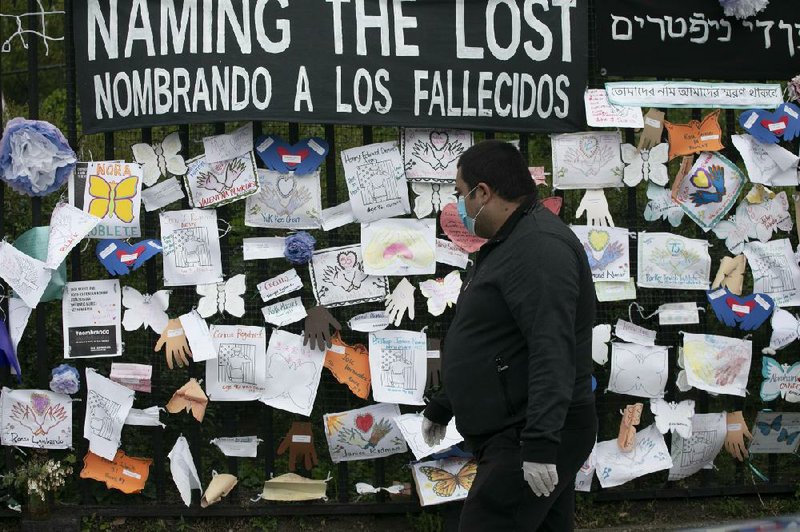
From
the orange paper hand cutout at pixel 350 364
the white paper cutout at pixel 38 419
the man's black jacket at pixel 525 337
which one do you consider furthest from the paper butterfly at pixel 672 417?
the white paper cutout at pixel 38 419

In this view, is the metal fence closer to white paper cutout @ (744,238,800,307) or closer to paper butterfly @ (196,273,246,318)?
paper butterfly @ (196,273,246,318)

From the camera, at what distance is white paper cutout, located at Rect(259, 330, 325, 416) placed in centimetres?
480

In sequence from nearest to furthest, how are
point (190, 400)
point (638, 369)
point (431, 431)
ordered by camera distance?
point (431, 431) < point (190, 400) < point (638, 369)

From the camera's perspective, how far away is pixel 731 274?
16.6 ft

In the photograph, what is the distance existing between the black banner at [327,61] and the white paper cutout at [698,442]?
5.83ft

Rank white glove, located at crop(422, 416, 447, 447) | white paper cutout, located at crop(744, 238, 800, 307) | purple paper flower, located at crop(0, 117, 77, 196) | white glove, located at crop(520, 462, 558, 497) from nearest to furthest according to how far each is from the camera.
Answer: white glove, located at crop(520, 462, 558, 497) → white glove, located at crop(422, 416, 447, 447) → purple paper flower, located at crop(0, 117, 77, 196) → white paper cutout, located at crop(744, 238, 800, 307)

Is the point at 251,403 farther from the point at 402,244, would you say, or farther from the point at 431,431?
the point at 431,431

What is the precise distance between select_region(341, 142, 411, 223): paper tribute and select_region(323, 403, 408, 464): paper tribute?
978 millimetres

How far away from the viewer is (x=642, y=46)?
4965mm

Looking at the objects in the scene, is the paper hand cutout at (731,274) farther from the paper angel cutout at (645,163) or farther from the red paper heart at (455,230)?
the red paper heart at (455,230)

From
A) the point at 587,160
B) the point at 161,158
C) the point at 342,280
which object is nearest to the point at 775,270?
the point at 587,160

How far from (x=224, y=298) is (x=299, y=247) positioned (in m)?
0.46

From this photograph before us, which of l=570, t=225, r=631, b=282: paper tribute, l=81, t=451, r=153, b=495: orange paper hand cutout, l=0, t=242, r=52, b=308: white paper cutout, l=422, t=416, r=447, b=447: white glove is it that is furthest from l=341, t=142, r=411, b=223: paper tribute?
l=81, t=451, r=153, b=495: orange paper hand cutout

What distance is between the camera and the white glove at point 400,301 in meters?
4.81
